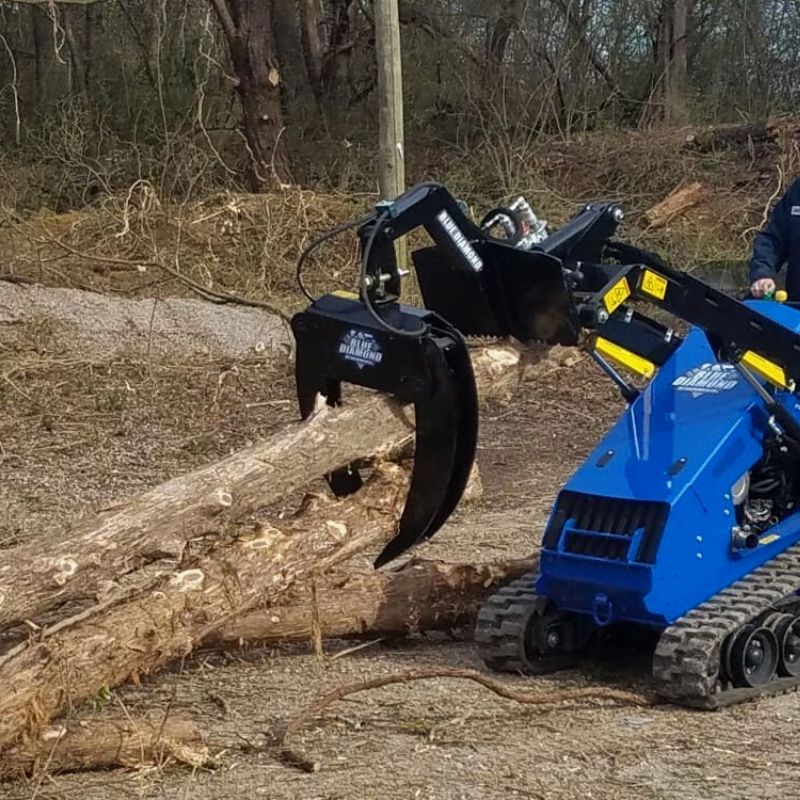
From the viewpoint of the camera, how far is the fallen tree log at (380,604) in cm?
546

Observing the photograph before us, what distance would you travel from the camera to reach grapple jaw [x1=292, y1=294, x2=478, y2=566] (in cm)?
457

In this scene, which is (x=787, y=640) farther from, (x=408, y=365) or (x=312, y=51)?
(x=312, y=51)

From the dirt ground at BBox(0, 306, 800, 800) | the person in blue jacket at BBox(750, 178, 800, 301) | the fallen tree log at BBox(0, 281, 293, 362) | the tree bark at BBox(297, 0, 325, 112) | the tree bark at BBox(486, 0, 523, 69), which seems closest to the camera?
the dirt ground at BBox(0, 306, 800, 800)

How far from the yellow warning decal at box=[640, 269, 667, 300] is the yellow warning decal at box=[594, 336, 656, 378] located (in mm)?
226

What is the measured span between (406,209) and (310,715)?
1.62 meters

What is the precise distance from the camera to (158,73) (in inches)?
704

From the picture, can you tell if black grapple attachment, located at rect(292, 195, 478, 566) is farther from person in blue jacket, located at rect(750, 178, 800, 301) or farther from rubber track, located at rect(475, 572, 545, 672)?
person in blue jacket, located at rect(750, 178, 800, 301)

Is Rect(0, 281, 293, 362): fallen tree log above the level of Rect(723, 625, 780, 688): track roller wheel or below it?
above

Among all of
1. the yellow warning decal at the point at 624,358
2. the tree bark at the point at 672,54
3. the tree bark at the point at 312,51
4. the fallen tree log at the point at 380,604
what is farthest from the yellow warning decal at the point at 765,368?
the tree bark at the point at 672,54

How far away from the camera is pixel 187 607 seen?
16.4 ft

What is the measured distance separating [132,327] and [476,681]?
7.09 m

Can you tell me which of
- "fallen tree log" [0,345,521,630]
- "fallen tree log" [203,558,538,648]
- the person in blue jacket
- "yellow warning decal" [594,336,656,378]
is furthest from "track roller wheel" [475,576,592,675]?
the person in blue jacket

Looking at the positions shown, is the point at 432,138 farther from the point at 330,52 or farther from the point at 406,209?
the point at 406,209

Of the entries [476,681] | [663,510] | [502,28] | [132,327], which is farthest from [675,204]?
[476,681]
